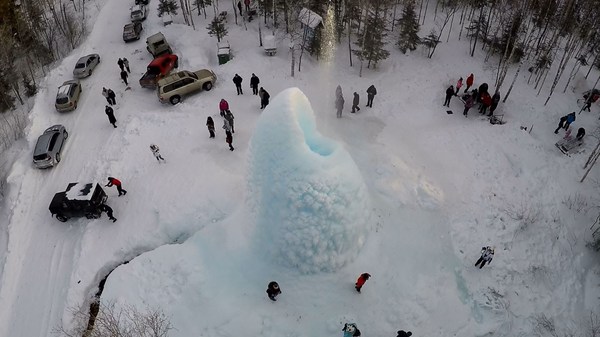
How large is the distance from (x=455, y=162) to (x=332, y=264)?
28.2ft

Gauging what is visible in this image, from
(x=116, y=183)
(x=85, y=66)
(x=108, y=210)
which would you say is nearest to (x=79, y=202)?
(x=108, y=210)

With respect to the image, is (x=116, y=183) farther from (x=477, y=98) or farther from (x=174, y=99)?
(x=477, y=98)

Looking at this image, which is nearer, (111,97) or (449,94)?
(449,94)

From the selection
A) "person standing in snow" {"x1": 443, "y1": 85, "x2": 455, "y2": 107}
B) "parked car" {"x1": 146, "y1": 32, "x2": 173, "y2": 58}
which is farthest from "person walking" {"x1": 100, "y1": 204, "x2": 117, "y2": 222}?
"person standing in snow" {"x1": 443, "y1": 85, "x2": 455, "y2": 107}

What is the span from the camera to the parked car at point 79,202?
17.8m

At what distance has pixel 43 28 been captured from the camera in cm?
3281

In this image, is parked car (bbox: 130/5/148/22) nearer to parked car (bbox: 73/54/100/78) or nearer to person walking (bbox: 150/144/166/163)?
parked car (bbox: 73/54/100/78)

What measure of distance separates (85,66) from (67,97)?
399 cm

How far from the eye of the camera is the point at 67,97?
930 inches

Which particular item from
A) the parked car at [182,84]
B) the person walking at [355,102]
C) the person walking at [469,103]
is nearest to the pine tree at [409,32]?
the person walking at [469,103]

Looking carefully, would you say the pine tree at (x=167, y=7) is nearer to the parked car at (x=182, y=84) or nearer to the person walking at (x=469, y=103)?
the parked car at (x=182, y=84)

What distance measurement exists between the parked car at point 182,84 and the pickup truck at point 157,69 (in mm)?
1571

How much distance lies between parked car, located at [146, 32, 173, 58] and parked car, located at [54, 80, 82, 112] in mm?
5265

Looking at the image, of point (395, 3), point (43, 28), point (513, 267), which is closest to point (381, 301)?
point (513, 267)
